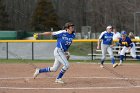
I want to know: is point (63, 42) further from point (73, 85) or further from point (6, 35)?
point (6, 35)

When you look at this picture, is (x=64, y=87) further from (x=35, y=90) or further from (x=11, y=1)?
(x=11, y=1)

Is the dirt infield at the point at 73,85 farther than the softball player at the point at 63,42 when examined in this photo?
No

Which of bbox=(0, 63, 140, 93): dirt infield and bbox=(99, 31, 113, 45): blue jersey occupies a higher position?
bbox=(99, 31, 113, 45): blue jersey

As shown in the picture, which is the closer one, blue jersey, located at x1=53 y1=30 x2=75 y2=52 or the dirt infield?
the dirt infield

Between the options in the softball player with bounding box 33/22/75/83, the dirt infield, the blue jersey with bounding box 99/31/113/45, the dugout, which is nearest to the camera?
the dirt infield

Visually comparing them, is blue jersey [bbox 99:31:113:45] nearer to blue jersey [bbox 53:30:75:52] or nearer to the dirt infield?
the dirt infield

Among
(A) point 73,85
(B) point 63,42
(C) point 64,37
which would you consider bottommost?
(A) point 73,85

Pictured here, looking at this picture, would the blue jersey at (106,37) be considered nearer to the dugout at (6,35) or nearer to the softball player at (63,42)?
the softball player at (63,42)

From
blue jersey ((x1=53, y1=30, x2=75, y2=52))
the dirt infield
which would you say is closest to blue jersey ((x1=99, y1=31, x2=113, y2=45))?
the dirt infield

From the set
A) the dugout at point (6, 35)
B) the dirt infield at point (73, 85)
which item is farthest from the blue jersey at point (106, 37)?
the dugout at point (6, 35)

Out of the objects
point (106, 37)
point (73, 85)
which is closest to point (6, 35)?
point (106, 37)

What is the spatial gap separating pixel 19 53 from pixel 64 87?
18604mm

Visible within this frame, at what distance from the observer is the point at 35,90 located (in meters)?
11.9

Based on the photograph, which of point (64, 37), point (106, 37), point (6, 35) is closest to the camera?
point (64, 37)
